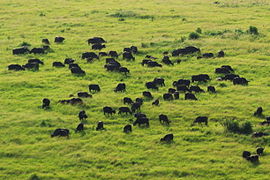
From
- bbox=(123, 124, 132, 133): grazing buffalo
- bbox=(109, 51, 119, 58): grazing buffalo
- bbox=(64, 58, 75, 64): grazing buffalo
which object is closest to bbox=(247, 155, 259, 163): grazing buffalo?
bbox=(123, 124, 132, 133): grazing buffalo

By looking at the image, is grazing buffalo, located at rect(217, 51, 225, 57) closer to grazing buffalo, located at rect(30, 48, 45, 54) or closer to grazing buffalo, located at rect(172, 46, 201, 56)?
grazing buffalo, located at rect(172, 46, 201, 56)

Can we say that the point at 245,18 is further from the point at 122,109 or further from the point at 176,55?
the point at 122,109

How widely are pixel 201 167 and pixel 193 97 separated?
8.46 metres

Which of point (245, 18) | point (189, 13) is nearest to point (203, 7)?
point (189, 13)

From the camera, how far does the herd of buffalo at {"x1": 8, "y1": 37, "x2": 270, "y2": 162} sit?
94.1 feet

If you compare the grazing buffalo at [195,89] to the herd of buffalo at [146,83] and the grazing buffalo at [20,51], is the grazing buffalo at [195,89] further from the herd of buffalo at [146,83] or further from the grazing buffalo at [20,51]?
the grazing buffalo at [20,51]

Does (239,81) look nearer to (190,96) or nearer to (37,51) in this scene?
(190,96)

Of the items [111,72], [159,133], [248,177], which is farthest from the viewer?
[111,72]

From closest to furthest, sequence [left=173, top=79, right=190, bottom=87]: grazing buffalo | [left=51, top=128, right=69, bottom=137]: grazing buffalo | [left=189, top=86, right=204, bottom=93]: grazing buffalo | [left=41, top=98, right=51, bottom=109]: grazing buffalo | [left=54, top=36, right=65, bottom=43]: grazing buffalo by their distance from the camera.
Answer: [left=51, top=128, right=69, bottom=137]: grazing buffalo
[left=41, top=98, right=51, bottom=109]: grazing buffalo
[left=189, top=86, right=204, bottom=93]: grazing buffalo
[left=173, top=79, right=190, bottom=87]: grazing buffalo
[left=54, top=36, right=65, bottom=43]: grazing buffalo

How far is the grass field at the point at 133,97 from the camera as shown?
24781 millimetres

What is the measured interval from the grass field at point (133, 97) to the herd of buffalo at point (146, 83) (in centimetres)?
44

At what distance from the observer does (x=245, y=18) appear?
5712 centimetres

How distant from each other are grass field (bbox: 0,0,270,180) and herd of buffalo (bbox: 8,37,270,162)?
0.44m

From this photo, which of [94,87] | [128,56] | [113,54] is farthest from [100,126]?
[113,54]
